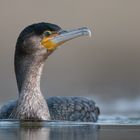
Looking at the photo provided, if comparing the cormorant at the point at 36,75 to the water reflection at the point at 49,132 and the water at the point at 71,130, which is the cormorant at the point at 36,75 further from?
the water reflection at the point at 49,132

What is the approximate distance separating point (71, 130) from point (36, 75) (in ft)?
7.83

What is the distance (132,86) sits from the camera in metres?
16.7

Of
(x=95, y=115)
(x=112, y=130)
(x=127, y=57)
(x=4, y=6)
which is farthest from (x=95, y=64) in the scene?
(x=112, y=130)

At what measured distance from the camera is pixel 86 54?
1767cm

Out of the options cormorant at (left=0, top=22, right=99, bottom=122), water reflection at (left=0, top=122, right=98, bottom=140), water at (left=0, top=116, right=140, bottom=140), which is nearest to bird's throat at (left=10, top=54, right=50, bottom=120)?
cormorant at (left=0, top=22, right=99, bottom=122)

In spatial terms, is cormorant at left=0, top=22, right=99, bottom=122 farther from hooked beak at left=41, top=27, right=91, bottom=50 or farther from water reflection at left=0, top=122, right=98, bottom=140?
water reflection at left=0, top=122, right=98, bottom=140

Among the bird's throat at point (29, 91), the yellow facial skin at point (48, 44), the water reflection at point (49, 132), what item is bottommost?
the water reflection at point (49, 132)

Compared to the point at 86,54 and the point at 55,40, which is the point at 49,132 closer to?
A: the point at 55,40

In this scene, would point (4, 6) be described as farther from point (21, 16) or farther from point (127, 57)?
point (127, 57)

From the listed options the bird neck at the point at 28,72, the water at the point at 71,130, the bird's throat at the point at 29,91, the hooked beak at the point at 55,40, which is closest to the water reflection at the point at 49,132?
the water at the point at 71,130

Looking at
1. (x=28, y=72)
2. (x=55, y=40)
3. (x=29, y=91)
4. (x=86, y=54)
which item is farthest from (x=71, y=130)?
(x=86, y=54)

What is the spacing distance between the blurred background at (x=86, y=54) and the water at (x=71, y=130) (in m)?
3.15

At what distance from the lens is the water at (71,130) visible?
1019 cm

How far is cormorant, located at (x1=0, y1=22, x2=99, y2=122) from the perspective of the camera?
42.4ft
